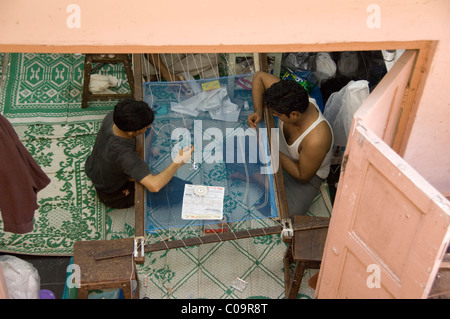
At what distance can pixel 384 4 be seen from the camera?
7.02 feet

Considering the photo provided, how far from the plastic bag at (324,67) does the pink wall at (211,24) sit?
2126 mm

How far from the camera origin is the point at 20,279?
273 cm

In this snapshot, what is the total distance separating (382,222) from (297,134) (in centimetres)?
139

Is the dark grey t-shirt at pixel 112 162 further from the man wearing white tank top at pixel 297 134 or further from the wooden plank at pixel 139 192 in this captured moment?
the man wearing white tank top at pixel 297 134

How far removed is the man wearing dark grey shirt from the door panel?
1161mm

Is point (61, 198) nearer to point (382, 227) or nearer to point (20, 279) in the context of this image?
point (20, 279)

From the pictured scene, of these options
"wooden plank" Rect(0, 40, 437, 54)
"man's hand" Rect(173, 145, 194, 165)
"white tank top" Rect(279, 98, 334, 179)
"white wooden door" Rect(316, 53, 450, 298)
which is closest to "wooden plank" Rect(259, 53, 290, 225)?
"white tank top" Rect(279, 98, 334, 179)

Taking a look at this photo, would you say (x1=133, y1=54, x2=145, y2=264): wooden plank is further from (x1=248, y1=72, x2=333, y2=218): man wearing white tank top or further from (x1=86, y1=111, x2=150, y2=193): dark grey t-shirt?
(x1=248, y1=72, x2=333, y2=218): man wearing white tank top

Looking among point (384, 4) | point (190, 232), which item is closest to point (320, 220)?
point (190, 232)

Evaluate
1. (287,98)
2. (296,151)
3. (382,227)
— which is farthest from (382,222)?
(296,151)

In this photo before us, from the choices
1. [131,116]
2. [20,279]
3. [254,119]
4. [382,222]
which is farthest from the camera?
[254,119]

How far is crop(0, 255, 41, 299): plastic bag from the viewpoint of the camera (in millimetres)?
2680

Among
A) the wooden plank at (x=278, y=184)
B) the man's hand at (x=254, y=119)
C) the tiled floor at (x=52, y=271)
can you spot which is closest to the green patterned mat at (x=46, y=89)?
the tiled floor at (x=52, y=271)
